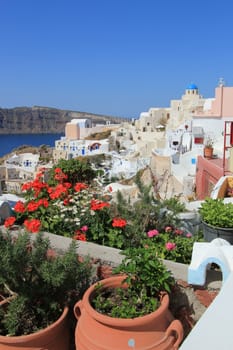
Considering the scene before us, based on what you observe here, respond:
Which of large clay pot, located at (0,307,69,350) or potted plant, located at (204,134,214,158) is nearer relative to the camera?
large clay pot, located at (0,307,69,350)

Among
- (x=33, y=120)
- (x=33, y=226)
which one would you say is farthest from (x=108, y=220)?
(x=33, y=120)

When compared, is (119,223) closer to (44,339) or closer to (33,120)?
(44,339)

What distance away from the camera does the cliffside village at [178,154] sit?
27.8 feet

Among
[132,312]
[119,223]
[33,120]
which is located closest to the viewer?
[132,312]

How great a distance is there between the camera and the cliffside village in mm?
8461

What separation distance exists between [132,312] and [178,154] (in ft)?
41.6

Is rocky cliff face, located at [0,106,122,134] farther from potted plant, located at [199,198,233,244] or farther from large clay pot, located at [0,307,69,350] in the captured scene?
large clay pot, located at [0,307,69,350]

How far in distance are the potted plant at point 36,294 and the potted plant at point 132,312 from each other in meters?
0.19

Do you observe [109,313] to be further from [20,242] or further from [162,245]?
[162,245]

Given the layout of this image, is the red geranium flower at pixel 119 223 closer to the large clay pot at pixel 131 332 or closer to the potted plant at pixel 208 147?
the large clay pot at pixel 131 332

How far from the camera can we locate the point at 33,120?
182 m

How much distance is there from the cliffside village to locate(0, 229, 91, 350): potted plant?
6.76ft

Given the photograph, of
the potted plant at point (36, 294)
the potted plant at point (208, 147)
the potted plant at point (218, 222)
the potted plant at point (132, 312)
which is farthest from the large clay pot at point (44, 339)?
the potted plant at point (208, 147)

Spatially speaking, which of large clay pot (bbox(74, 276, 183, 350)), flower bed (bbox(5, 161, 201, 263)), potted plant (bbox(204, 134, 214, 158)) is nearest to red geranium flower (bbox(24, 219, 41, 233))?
flower bed (bbox(5, 161, 201, 263))
